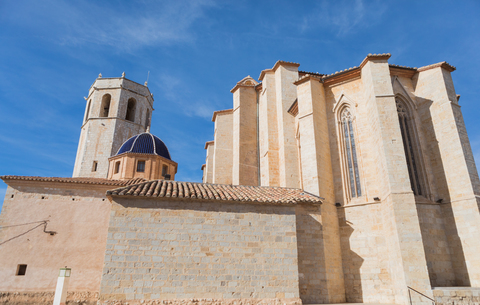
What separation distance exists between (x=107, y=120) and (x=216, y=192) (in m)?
20.5

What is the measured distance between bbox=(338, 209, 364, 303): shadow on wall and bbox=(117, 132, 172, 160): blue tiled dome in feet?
40.5

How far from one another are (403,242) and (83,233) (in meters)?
11.5

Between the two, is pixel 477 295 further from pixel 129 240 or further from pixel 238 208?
pixel 129 240

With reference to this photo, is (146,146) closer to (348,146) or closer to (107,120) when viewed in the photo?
(107,120)

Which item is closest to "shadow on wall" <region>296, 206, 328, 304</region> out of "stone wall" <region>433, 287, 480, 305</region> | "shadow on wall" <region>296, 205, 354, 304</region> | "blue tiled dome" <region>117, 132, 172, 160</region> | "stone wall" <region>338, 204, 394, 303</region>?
"shadow on wall" <region>296, 205, 354, 304</region>

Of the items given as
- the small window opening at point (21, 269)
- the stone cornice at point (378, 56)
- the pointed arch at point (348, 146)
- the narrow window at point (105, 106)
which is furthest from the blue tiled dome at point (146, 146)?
the stone cornice at point (378, 56)

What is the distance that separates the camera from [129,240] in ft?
28.9

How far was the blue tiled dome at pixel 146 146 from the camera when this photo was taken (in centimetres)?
1972

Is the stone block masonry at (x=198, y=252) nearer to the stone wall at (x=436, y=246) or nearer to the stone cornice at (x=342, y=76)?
→ the stone wall at (x=436, y=246)

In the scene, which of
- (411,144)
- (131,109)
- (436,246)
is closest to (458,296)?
(436,246)

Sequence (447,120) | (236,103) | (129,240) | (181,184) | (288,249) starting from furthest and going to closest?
(236,103)
(447,120)
(181,184)
(288,249)
(129,240)

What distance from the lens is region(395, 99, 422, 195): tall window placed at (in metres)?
11.9

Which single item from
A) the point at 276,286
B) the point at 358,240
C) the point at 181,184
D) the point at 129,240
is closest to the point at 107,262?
the point at 129,240

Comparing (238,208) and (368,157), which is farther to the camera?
(368,157)
